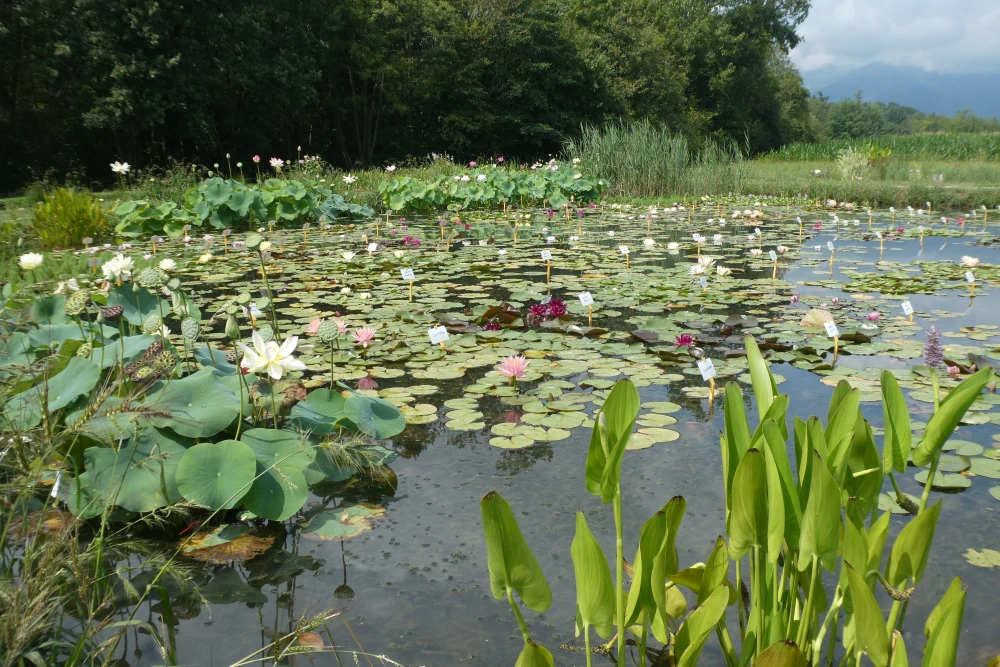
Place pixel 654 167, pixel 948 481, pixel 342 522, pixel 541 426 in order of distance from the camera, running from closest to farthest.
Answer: pixel 342 522
pixel 948 481
pixel 541 426
pixel 654 167

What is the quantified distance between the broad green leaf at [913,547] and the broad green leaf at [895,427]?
208 millimetres

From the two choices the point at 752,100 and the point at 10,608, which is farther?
the point at 752,100

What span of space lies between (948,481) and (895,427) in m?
0.94

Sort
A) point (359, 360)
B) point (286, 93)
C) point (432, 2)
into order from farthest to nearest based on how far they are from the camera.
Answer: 1. point (432, 2)
2. point (286, 93)
3. point (359, 360)

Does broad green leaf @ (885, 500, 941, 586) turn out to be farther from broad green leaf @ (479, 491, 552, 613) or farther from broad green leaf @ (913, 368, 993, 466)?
broad green leaf @ (479, 491, 552, 613)

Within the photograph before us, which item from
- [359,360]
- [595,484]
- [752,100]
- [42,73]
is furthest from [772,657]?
[752,100]

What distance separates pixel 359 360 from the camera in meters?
3.03

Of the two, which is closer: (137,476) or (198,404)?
(137,476)

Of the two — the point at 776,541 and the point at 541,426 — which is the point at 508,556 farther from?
the point at 541,426

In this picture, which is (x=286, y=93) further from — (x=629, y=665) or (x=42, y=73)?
(x=629, y=665)

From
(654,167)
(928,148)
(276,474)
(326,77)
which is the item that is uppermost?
(326,77)

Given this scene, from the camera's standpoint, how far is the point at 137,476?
1.60 meters

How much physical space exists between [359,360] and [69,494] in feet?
4.96

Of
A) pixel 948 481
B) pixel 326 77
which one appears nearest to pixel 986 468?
pixel 948 481
